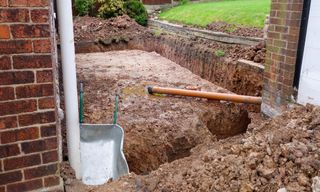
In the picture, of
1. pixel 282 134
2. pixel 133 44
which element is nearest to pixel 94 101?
pixel 282 134

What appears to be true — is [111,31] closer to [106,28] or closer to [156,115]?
[106,28]

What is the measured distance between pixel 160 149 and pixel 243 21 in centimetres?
655

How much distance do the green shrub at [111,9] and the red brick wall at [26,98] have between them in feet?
47.3

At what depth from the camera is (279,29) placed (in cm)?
403

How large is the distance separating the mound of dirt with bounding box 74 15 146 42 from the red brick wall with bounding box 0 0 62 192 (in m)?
11.3

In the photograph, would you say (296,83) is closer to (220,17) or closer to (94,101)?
(94,101)

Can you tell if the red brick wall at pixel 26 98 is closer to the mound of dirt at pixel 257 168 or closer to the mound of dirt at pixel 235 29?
the mound of dirt at pixel 257 168

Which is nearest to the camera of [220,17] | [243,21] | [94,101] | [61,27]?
[61,27]

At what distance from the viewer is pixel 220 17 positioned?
454 inches

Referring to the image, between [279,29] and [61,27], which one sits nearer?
[61,27]

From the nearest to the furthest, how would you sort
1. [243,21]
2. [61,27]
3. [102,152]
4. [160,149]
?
[61,27], [102,152], [160,149], [243,21]

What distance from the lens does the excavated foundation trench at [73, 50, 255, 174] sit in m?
5.10

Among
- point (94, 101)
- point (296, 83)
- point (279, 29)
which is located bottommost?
point (94, 101)

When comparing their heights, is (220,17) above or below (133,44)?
above
